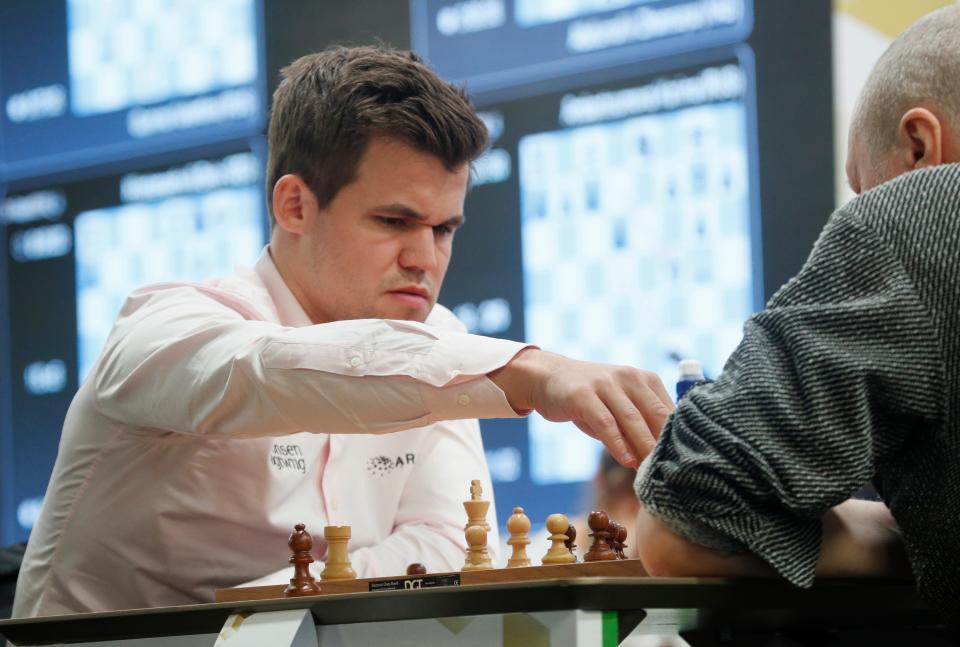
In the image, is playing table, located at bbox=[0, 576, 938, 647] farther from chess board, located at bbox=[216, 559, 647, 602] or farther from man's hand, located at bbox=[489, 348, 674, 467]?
man's hand, located at bbox=[489, 348, 674, 467]

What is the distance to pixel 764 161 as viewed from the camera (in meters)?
3.33

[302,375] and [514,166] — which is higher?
[514,166]

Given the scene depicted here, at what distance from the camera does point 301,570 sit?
157 cm

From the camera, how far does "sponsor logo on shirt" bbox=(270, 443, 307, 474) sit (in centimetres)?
208

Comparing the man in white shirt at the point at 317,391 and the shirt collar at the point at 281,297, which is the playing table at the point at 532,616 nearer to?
the man in white shirt at the point at 317,391

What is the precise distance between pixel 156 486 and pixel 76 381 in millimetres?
2301

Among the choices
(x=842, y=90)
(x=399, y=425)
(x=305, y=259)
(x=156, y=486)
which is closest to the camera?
(x=399, y=425)

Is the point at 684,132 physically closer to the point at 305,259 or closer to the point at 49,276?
the point at 305,259

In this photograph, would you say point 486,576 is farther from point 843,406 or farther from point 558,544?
point 843,406

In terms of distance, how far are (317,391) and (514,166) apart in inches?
85.1

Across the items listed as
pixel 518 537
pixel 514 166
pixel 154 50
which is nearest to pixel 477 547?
pixel 518 537

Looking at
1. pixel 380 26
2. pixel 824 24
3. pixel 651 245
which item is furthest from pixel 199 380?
pixel 380 26

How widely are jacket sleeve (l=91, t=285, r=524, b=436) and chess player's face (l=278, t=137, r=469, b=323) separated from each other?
0.48 m

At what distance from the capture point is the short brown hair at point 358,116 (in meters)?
2.33
